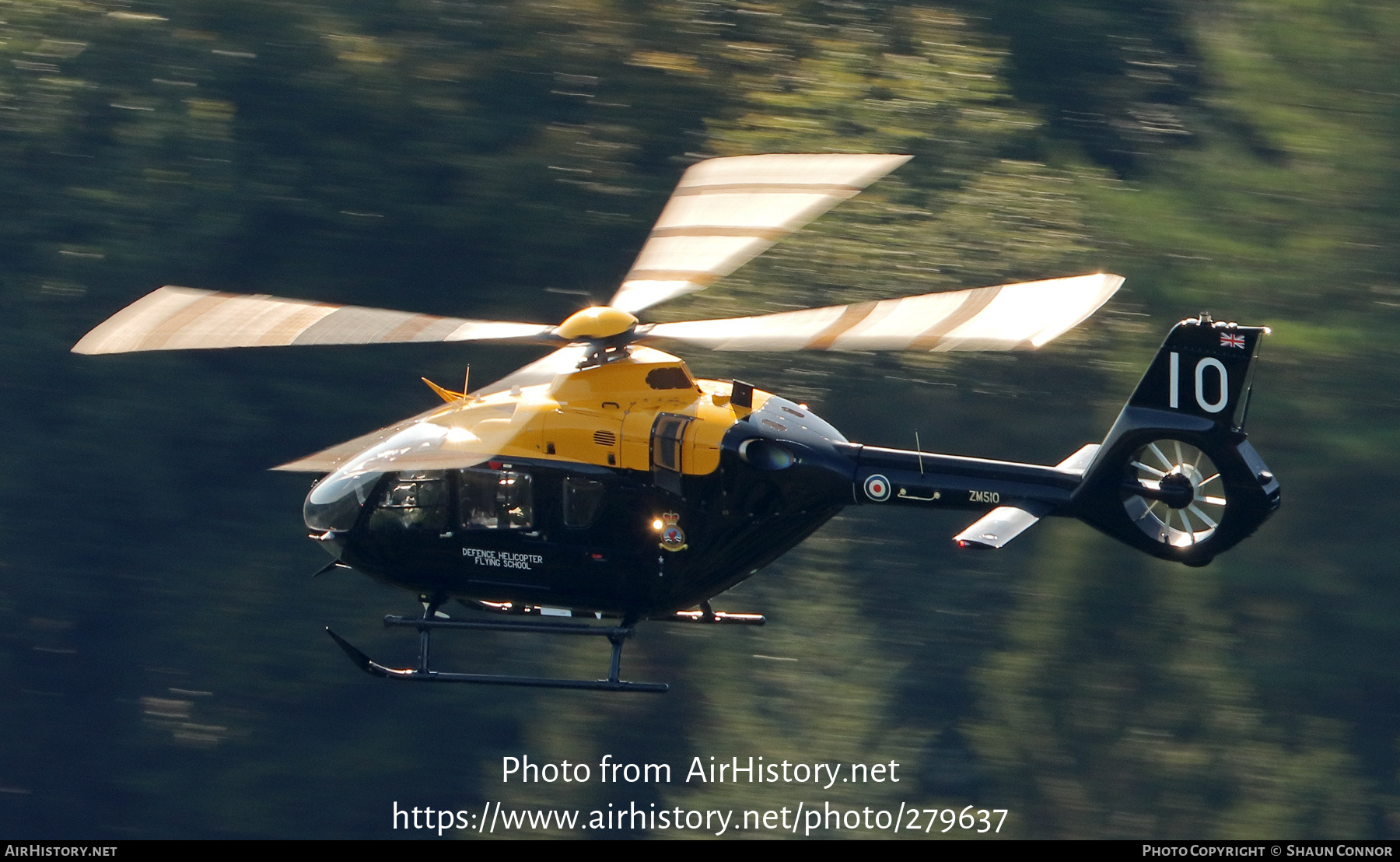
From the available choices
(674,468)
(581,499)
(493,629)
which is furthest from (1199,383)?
(493,629)

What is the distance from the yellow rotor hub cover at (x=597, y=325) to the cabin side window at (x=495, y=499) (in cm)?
113

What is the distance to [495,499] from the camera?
27.3ft

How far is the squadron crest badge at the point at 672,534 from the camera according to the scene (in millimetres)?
8172

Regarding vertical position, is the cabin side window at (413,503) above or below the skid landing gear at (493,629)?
above

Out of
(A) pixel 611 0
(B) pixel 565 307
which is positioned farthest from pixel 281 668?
→ (A) pixel 611 0

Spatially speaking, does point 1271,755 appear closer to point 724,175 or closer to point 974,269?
point 974,269

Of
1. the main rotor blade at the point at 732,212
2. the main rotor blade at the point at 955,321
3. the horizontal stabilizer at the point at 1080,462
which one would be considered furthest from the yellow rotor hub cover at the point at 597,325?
the horizontal stabilizer at the point at 1080,462

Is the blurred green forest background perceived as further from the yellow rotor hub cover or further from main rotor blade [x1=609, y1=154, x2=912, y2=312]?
the yellow rotor hub cover

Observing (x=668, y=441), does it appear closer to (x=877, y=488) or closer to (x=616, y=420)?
(x=616, y=420)

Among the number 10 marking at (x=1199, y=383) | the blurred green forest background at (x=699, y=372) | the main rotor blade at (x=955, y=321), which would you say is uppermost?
the main rotor blade at (x=955, y=321)

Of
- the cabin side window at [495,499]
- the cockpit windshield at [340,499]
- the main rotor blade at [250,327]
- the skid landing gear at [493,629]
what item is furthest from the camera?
the cockpit windshield at [340,499]

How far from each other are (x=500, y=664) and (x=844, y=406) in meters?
3.99

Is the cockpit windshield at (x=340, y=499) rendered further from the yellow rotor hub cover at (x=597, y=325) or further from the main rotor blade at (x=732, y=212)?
the main rotor blade at (x=732, y=212)

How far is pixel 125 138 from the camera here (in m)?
15.7
